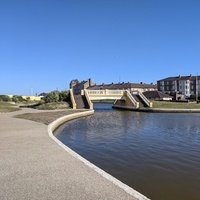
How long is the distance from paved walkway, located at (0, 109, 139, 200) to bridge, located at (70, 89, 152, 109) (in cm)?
→ 4439

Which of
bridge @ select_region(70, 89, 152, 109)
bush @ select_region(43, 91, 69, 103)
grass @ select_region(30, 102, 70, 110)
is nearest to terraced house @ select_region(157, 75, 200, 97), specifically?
bridge @ select_region(70, 89, 152, 109)

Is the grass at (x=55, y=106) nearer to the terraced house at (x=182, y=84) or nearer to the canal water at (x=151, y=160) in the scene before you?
the canal water at (x=151, y=160)

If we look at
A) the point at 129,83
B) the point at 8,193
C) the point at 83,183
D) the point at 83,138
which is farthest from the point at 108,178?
the point at 129,83

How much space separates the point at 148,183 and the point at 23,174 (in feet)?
13.5

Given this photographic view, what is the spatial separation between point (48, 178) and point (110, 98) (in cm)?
5789

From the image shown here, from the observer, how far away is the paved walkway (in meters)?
7.52

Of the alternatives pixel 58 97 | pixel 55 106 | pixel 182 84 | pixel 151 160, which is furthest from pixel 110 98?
pixel 182 84

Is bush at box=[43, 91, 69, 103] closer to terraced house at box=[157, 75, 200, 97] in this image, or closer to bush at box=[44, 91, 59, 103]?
bush at box=[44, 91, 59, 103]

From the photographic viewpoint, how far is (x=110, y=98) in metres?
66.8

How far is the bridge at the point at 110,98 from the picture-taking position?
60053 mm

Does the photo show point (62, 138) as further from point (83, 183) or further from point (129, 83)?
point (129, 83)

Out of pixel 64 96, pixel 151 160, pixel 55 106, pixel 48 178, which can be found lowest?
pixel 151 160

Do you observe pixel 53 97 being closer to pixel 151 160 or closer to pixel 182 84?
pixel 151 160

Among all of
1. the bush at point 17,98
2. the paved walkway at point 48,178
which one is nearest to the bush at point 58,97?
the bush at point 17,98
